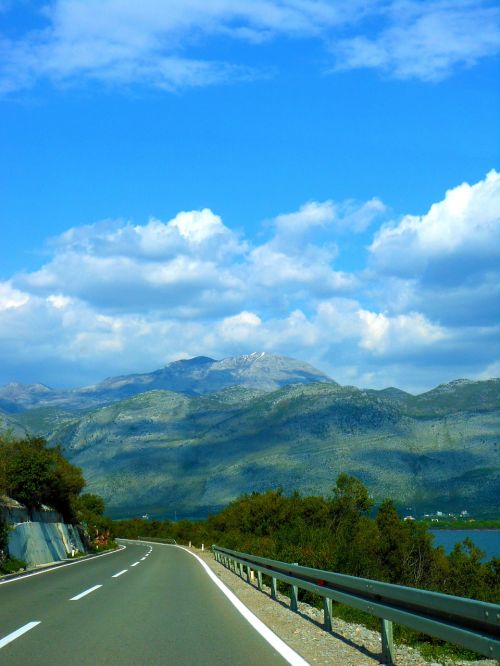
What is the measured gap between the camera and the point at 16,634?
1042 centimetres

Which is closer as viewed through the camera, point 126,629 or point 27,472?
point 126,629

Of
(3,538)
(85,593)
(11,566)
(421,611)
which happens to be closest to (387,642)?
(421,611)

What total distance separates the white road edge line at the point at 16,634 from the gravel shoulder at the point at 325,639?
3812 mm

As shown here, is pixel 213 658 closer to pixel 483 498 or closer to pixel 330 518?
pixel 330 518

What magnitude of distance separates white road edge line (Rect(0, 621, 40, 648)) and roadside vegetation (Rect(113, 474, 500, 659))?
17.7 feet

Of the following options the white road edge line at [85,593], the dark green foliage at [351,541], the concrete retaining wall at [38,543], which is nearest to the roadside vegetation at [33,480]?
the concrete retaining wall at [38,543]

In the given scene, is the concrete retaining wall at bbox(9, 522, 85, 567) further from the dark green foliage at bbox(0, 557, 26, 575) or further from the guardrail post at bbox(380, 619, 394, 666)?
the guardrail post at bbox(380, 619, 394, 666)

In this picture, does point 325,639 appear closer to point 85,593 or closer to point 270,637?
point 270,637

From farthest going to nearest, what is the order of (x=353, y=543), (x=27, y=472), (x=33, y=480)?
(x=27, y=472), (x=33, y=480), (x=353, y=543)

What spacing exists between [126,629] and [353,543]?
34.6 ft

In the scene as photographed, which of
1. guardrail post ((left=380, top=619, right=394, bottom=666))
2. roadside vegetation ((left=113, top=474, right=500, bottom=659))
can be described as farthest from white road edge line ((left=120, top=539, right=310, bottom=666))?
roadside vegetation ((left=113, top=474, right=500, bottom=659))

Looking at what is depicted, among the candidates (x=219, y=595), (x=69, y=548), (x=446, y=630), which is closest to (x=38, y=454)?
(x=69, y=548)

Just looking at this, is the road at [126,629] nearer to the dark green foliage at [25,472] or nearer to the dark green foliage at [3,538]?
the dark green foliage at [3,538]

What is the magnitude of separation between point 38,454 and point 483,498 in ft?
518
